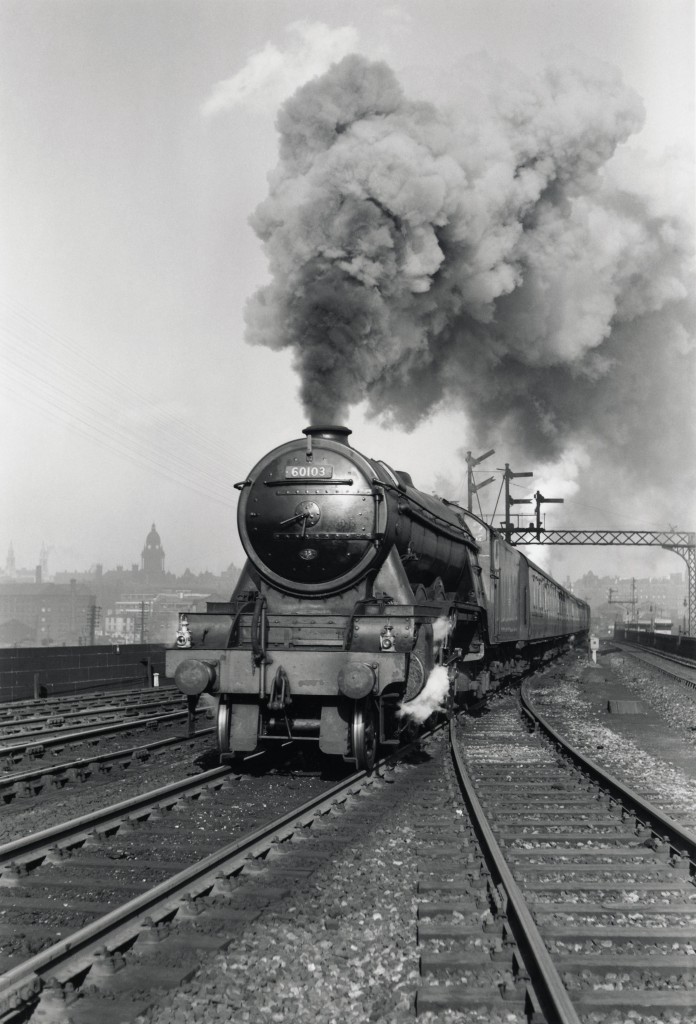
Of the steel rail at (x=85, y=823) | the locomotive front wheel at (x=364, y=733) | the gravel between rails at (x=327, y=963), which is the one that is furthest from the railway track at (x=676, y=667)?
the gravel between rails at (x=327, y=963)

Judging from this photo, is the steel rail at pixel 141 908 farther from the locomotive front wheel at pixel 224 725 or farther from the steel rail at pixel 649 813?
the steel rail at pixel 649 813

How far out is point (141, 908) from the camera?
4137 millimetres

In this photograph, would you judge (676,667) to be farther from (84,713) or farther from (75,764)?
(75,764)

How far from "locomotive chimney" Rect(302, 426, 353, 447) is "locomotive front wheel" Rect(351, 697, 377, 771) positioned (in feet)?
8.51

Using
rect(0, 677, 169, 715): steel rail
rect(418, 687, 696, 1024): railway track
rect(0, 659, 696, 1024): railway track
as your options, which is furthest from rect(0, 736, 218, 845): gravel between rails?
Result: rect(0, 677, 169, 715): steel rail

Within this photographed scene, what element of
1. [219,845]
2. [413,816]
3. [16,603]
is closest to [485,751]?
[413,816]

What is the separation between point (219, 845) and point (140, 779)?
2653 millimetres

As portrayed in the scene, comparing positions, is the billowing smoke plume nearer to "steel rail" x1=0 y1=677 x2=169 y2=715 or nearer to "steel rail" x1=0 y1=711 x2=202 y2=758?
"steel rail" x1=0 y1=711 x2=202 y2=758

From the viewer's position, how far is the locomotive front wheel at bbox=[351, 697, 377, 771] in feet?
25.5

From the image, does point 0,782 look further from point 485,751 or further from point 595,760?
point 595,760

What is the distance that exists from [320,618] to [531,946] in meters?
4.91

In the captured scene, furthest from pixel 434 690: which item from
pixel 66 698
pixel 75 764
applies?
pixel 66 698

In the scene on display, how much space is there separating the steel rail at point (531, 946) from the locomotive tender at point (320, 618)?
2.28 meters

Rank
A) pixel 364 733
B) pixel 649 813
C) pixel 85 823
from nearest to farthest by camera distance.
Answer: pixel 85 823, pixel 649 813, pixel 364 733
